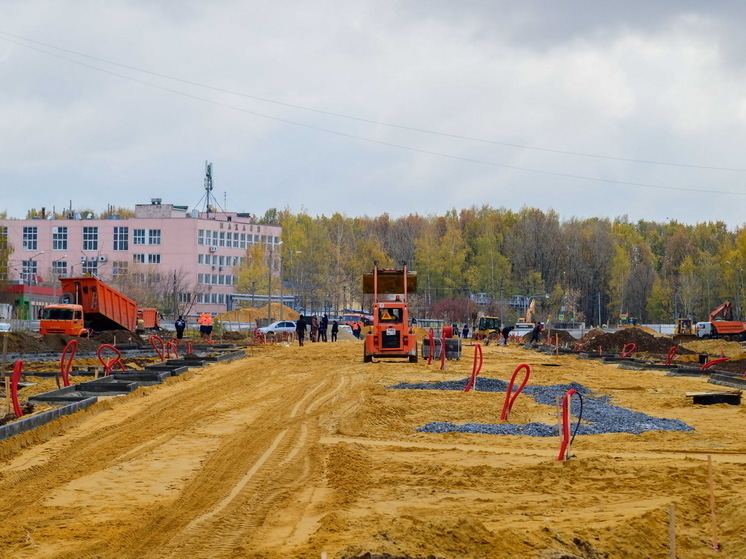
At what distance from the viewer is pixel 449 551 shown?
7.27 metres

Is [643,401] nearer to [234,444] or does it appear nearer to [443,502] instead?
[234,444]

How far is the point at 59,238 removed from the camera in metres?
112

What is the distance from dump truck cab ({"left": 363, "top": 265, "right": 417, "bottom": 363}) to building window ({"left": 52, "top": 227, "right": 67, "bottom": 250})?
85058 mm

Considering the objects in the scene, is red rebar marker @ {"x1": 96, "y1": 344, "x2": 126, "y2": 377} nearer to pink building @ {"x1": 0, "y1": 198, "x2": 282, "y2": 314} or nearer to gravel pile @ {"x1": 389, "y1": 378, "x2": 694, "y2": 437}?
gravel pile @ {"x1": 389, "y1": 378, "x2": 694, "y2": 437}

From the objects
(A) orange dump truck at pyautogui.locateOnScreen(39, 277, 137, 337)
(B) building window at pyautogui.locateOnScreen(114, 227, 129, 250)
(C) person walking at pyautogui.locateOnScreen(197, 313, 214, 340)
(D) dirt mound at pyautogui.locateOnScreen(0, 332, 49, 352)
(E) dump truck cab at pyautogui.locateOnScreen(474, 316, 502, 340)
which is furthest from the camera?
(B) building window at pyautogui.locateOnScreen(114, 227, 129, 250)

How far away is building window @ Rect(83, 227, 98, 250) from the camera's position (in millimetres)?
110250

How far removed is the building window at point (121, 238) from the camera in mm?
108875

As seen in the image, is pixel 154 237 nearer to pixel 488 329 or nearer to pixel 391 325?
pixel 488 329

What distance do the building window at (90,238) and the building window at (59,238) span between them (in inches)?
112

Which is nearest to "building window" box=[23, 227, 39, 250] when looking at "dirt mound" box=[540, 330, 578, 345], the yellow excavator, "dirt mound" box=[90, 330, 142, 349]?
the yellow excavator

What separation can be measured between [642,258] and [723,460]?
138692 mm

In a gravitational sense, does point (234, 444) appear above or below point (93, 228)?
below

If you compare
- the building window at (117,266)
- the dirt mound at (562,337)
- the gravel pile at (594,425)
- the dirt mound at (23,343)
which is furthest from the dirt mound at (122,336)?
the building window at (117,266)

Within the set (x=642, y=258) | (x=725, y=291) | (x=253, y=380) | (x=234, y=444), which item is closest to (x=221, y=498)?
(x=234, y=444)
